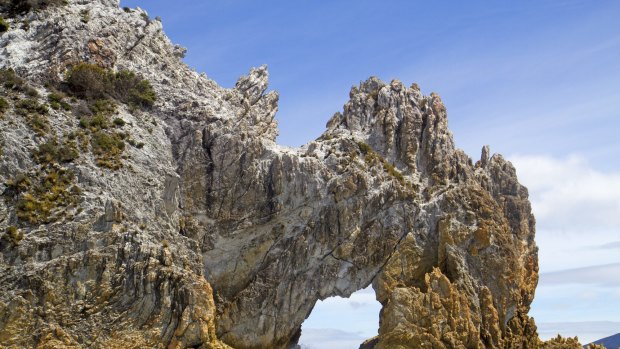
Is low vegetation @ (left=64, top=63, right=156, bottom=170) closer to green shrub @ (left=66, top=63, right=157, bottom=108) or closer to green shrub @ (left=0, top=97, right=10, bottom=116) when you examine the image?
green shrub @ (left=66, top=63, right=157, bottom=108)

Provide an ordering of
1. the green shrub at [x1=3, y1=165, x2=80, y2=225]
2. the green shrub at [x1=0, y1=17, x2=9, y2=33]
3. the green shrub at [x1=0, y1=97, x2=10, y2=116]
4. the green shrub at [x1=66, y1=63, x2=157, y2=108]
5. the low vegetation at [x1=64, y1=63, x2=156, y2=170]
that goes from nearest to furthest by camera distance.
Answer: the green shrub at [x1=3, y1=165, x2=80, y2=225] < the green shrub at [x1=0, y1=97, x2=10, y2=116] < the low vegetation at [x1=64, y1=63, x2=156, y2=170] < the green shrub at [x1=66, y1=63, x2=157, y2=108] < the green shrub at [x1=0, y1=17, x2=9, y2=33]

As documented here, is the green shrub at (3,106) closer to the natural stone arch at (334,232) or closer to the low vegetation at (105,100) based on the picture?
the low vegetation at (105,100)

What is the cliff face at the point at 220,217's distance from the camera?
43.6m

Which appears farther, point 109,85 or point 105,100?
point 109,85

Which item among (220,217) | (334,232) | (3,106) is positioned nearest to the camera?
(3,106)

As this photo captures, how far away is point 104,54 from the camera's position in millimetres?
55844

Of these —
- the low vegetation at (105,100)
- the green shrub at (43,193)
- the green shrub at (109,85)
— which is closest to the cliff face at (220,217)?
the green shrub at (43,193)

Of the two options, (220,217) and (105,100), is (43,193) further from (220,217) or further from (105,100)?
(220,217)

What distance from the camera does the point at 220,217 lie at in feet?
171

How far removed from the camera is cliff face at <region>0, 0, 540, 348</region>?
4359 centimetres

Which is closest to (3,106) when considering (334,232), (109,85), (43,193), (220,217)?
(43,193)

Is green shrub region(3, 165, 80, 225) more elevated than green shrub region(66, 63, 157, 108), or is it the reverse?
green shrub region(66, 63, 157, 108)

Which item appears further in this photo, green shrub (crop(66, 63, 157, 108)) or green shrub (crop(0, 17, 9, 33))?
green shrub (crop(0, 17, 9, 33))

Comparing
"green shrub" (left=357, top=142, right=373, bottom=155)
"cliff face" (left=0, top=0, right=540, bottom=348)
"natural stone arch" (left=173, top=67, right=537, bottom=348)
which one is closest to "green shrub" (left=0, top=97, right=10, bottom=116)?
"cliff face" (left=0, top=0, right=540, bottom=348)
